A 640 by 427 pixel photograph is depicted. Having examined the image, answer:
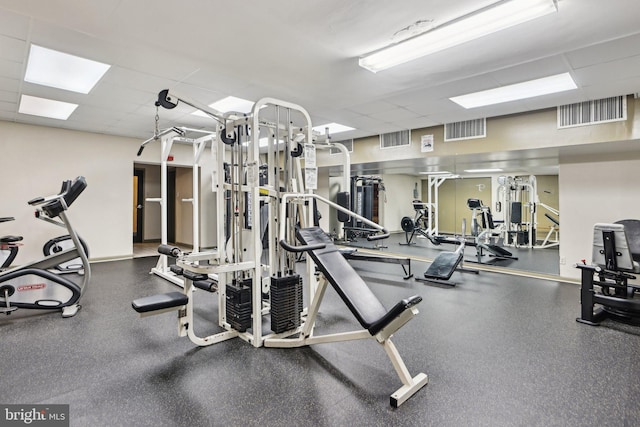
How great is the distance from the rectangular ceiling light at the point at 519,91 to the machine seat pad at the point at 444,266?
93.6 inches

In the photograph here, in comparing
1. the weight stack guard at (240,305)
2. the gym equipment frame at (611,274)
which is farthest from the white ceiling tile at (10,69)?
the gym equipment frame at (611,274)

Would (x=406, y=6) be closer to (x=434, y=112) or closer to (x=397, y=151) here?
(x=434, y=112)

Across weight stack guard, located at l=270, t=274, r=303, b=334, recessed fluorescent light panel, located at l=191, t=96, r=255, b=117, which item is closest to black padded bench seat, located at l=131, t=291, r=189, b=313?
weight stack guard, located at l=270, t=274, r=303, b=334

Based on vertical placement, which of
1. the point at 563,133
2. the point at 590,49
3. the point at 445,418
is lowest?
the point at 445,418

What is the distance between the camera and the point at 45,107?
15.5 ft

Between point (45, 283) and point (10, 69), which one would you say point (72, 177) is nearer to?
point (10, 69)

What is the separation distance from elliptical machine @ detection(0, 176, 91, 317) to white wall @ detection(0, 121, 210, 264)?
294cm

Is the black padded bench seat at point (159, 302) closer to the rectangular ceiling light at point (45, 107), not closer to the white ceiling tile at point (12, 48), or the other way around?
the white ceiling tile at point (12, 48)

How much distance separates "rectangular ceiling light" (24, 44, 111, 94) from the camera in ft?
10.3

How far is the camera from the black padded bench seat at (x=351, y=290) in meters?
2.06

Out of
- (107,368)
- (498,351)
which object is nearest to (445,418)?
(498,351)

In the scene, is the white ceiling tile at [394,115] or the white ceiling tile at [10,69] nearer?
the white ceiling tile at [10,69]

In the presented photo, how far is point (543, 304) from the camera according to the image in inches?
154

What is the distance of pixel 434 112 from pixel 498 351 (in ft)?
11.5
